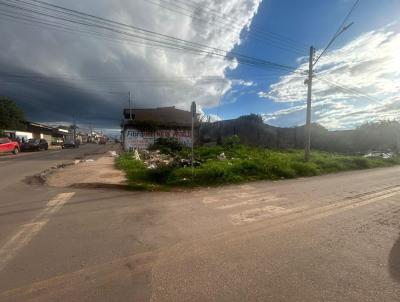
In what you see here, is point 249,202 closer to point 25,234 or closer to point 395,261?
point 395,261

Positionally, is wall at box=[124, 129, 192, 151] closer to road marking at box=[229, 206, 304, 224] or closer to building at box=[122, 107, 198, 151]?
building at box=[122, 107, 198, 151]

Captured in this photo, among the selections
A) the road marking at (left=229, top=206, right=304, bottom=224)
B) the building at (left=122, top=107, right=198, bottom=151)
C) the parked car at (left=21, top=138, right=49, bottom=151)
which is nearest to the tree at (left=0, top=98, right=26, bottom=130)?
the parked car at (left=21, top=138, right=49, bottom=151)

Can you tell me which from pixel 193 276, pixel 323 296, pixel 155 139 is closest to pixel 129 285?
pixel 193 276

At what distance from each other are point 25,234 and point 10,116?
6971cm

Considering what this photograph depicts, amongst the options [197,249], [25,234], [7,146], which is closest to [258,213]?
[197,249]

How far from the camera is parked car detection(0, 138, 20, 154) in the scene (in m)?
24.6

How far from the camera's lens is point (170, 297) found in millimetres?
2771

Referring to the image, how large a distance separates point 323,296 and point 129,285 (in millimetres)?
2123

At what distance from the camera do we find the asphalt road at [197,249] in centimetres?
292

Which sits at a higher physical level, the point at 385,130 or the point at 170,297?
the point at 385,130

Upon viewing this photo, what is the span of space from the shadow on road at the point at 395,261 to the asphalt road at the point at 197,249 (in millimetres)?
29

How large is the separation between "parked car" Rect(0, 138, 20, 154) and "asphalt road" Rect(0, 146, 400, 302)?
71.8ft

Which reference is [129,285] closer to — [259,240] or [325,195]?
[259,240]

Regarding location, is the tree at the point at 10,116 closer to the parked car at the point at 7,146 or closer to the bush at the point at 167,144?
the parked car at the point at 7,146
